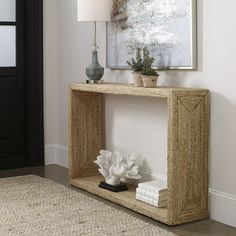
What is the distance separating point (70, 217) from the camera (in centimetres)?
288

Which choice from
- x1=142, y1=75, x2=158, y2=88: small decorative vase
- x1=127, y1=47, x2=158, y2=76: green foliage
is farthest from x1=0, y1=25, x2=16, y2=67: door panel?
x1=142, y1=75, x2=158, y2=88: small decorative vase

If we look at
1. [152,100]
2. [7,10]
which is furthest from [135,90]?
[7,10]

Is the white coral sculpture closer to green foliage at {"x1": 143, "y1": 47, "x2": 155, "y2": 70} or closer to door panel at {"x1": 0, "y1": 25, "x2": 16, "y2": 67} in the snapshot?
green foliage at {"x1": 143, "y1": 47, "x2": 155, "y2": 70}

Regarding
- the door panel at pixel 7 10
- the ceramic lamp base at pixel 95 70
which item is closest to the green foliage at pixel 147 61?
the ceramic lamp base at pixel 95 70

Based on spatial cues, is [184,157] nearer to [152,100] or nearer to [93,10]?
[152,100]

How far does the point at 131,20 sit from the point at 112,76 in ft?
1.69

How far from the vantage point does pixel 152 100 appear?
3354 millimetres

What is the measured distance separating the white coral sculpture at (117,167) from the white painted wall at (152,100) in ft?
0.44

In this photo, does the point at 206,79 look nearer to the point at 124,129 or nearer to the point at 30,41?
the point at 124,129

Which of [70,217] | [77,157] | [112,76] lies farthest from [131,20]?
[70,217]

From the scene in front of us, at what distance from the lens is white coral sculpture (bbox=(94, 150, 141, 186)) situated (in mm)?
3326

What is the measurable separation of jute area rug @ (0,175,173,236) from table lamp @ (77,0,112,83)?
2.89 feet

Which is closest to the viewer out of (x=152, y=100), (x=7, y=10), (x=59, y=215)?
(x=59, y=215)

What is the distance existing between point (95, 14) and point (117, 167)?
1.13 metres
